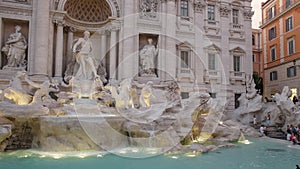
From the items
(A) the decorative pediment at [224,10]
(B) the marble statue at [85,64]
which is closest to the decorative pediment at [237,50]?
(A) the decorative pediment at [224,10]

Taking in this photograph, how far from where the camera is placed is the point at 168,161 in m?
7.07

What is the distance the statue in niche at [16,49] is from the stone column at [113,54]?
4339 mm

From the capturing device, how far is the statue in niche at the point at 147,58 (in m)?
15.7

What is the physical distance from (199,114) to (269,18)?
2006cm

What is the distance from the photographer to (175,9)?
17109 mm

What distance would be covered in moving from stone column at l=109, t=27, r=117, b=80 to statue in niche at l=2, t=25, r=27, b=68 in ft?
14.2

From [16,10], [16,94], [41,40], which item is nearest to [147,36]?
[41,40]

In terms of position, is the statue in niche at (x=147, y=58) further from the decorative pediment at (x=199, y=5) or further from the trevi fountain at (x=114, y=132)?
the decorative pediment at (x=199, y=5)

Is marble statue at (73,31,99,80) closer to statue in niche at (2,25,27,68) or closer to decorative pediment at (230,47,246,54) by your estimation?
statue in niche at (2,25,27,68)

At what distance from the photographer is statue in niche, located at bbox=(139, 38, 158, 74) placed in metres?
15.7

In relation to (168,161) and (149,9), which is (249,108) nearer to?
(149,9)

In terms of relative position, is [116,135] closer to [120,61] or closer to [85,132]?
[85,132]

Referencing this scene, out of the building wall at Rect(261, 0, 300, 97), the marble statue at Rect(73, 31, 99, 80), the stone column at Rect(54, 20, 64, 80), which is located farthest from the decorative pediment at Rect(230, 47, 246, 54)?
the stone column at Rect(54, 20, 64, 80)

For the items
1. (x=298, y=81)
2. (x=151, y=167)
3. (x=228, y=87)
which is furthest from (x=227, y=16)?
(x=151, y=167)
